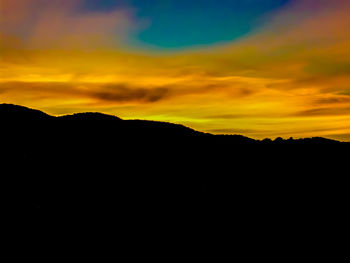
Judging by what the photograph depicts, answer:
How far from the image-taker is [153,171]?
47.3 m

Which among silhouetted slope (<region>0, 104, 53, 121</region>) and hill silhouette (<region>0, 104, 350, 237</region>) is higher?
silhouetted slope (<region>0, 104, 53, 121</region>)

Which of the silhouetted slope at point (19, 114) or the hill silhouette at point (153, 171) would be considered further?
the silhouetted slope at point (19, 114)

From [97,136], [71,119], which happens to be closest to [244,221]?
[97,136]

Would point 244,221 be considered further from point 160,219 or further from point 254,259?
point 160,219

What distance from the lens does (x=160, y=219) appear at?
132 ft

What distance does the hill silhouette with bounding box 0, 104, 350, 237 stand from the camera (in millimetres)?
39750

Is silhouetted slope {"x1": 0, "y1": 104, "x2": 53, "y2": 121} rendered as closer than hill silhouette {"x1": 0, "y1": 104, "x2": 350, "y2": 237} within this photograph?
No

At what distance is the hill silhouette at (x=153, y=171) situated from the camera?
3975cm

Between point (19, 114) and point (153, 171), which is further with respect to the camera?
point (19, 114)

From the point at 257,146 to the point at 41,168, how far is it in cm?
2842

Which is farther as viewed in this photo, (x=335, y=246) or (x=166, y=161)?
(x=166, y=161)

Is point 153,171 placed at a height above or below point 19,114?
below

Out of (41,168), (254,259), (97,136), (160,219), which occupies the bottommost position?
(254,259)

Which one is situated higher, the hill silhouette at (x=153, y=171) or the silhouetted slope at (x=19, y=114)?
the silhouetted slope at (x=19, y=114)
